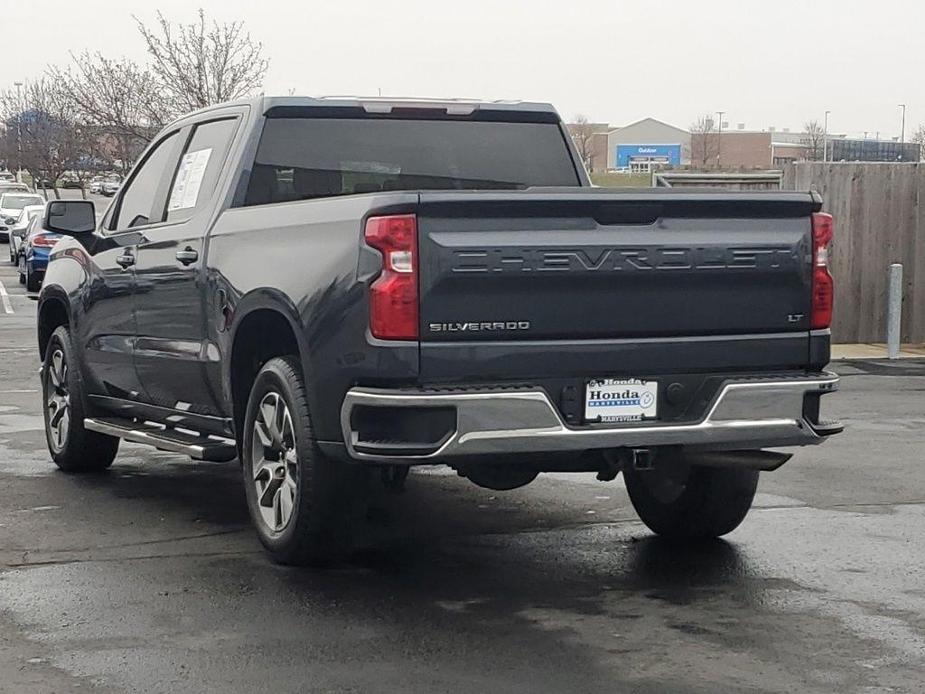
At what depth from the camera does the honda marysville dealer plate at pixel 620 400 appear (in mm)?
5965

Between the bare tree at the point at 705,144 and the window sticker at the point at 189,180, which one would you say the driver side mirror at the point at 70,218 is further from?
the bare tree at the point at 705,144

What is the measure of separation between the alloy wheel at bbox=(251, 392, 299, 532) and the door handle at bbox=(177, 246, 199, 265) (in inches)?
40.0

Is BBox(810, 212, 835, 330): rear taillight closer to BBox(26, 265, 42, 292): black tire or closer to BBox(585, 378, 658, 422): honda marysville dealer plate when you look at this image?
BBox(585, 378, 658, 422): honda marysville dealer plate

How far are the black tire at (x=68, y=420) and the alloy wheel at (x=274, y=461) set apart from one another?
8.58ft

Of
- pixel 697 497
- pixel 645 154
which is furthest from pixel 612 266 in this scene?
pixel 645 154

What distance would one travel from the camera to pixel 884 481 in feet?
29.5

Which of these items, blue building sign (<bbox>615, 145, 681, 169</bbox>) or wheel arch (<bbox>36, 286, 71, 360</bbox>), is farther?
blue building sign (<bbox>615, 145, 681, 169</bbox>)

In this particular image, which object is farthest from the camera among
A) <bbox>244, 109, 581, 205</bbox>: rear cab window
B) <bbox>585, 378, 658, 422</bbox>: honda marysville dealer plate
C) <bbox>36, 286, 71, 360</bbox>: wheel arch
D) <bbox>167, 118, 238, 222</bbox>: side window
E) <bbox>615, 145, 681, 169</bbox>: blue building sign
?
<bbox>615, 145, 681, 169</bbox>: blue building sign

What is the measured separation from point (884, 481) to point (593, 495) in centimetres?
173

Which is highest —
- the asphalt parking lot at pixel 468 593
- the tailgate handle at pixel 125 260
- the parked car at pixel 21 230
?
the tailgate handle at pixel 125 260

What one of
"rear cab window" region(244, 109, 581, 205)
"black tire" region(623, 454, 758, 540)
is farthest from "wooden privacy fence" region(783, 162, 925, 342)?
"black tire" region(623, 454, 758, 540)

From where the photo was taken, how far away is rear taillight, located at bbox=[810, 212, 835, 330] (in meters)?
6.35

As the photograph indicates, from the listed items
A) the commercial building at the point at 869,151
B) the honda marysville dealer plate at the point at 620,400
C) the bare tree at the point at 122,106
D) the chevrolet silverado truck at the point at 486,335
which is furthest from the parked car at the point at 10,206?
the commercial building at the point at 869,151

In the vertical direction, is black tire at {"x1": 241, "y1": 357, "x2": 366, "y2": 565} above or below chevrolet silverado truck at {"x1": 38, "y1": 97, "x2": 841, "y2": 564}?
below
